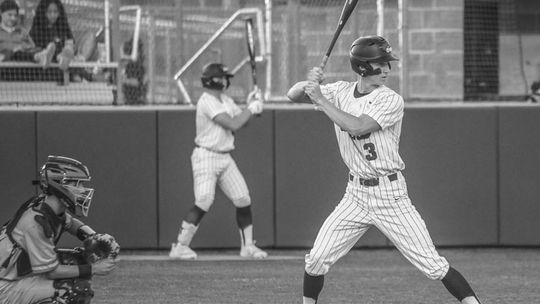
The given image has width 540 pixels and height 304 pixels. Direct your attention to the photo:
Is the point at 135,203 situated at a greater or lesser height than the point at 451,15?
lesser

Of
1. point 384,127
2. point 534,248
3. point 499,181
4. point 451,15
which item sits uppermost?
point 451,15

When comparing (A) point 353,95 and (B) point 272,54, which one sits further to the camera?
(B) point 272,54

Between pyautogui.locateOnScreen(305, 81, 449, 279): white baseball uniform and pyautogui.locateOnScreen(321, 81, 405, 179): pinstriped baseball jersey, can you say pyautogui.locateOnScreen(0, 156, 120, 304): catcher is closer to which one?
pyautogui.locateOnScreen(305, 81, 449, 279): white baseball uniform

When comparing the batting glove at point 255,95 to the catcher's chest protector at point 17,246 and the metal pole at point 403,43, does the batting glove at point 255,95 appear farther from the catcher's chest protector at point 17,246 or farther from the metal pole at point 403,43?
the catcher's chest protector at point 17,246

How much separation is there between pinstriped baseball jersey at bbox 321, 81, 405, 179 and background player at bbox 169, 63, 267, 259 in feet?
12.0

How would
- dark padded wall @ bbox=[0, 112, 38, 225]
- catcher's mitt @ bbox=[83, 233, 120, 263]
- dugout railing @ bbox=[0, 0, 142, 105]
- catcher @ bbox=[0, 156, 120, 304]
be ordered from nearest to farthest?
catcher @ bbox=[0, 156, 120, 304]
catcher's mitt @ bbox=[83, 233, 120, 263]
dark padded wall @ bbox=[0, 112, 38, 225]
dugout railing @ bbox=[0, 0, 142, 105]

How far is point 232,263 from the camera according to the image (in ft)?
34.5

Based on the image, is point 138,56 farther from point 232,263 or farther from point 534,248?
point 534,248

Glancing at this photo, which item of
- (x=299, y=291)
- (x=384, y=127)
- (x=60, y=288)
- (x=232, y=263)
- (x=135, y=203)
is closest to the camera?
(x=60, y=288)

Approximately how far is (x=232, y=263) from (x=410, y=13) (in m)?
3.37

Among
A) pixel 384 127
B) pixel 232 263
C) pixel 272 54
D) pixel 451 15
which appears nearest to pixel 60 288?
pixel 384 127

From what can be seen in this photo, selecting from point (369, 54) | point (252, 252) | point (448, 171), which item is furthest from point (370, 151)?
point (448, 171)

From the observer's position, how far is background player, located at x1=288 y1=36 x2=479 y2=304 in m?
6.71

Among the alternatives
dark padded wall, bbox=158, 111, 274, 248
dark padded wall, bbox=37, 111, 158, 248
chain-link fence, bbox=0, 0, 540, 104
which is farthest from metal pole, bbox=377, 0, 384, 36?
dark padded wall, bbox=37, 111, 158, 248
